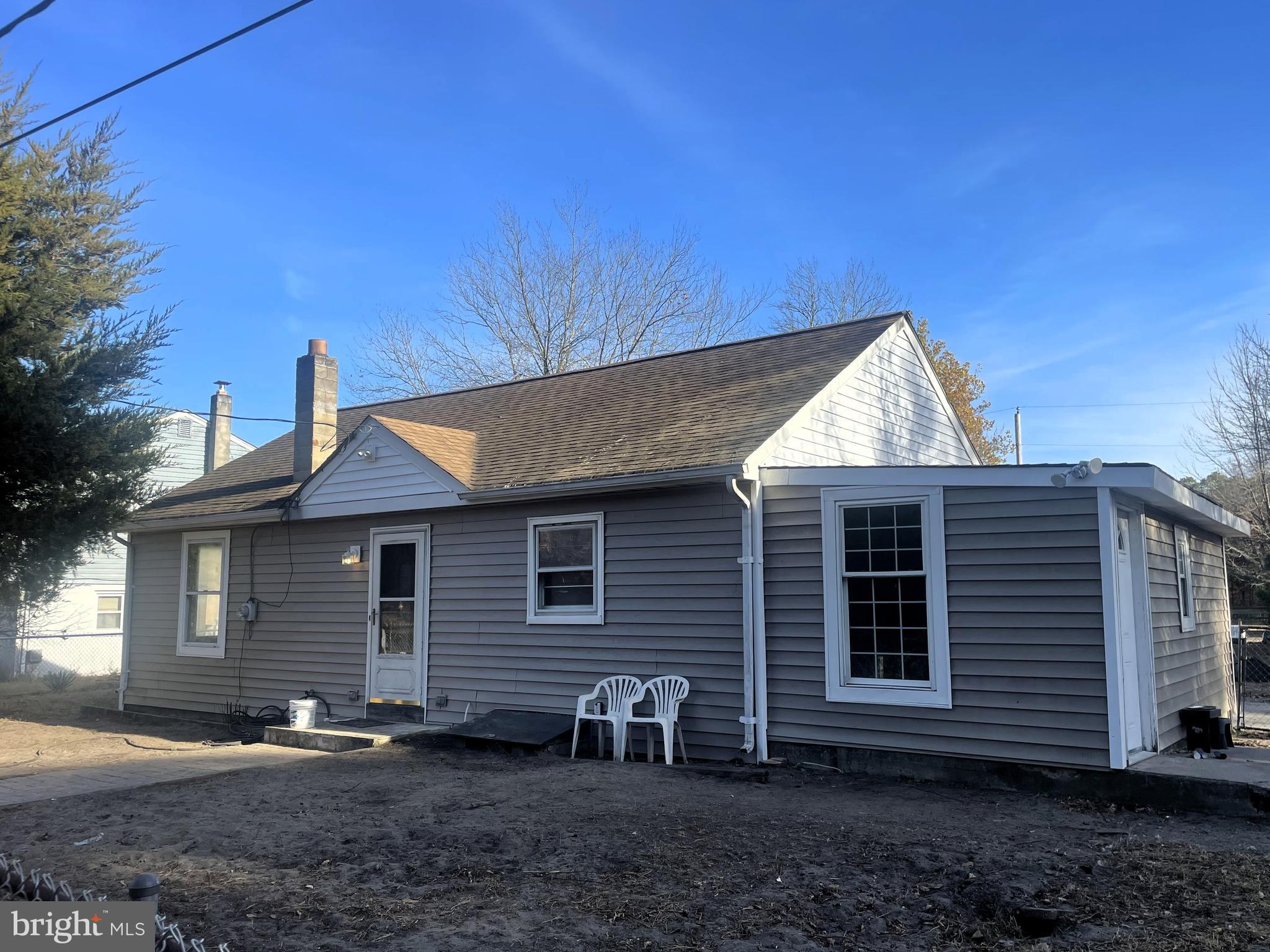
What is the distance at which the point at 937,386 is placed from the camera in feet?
45.2

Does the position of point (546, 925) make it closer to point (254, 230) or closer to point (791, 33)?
point (791, 33)

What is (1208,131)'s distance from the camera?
43.2 ft

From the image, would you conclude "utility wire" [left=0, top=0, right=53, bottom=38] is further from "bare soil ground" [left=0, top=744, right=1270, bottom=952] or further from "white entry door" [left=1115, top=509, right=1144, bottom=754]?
"white entry door" [left=1115, top=509, right=1144, bottom=754]

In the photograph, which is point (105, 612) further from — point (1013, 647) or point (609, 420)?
point (1013, 647)

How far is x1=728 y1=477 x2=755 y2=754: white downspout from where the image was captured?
8.44 meters

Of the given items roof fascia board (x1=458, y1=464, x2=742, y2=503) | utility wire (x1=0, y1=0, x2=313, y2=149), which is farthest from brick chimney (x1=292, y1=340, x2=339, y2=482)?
utility wire (x1=0, y1=0, x2=313, y2=149)

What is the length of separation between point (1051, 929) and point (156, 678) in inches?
523

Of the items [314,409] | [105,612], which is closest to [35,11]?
[314,409]

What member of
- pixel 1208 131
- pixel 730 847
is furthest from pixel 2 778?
pixel 1208 131

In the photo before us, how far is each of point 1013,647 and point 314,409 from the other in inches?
405

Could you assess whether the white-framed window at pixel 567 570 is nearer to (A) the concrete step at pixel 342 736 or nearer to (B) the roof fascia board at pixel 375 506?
(B) the roof fascia board at pixel 375 506

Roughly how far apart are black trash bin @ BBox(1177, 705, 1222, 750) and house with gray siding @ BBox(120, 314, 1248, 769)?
0.19 m

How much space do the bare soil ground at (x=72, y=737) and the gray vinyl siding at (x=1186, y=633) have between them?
32.8 ft

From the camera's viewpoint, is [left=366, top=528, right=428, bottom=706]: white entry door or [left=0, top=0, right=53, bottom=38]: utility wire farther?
[left=366, top=528, right=428, bottom=706]: white entry door
